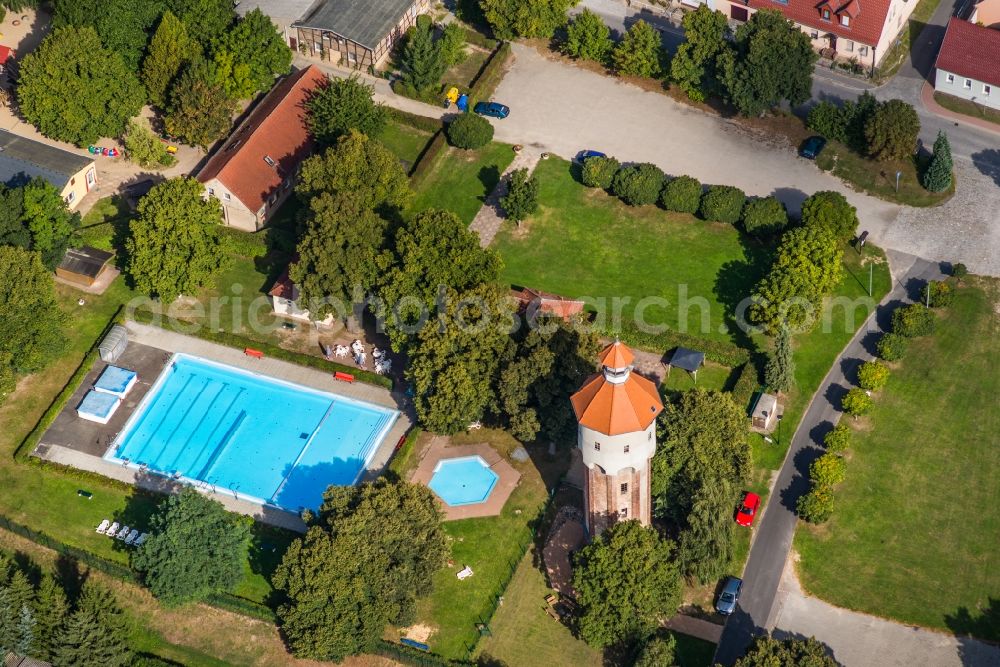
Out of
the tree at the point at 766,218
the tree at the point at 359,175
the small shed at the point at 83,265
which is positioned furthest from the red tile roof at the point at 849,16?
the small shed at the point at 83,265

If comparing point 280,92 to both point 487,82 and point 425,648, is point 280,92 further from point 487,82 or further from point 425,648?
point 425,648

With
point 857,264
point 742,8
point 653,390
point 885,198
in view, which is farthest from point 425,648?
point 742,8

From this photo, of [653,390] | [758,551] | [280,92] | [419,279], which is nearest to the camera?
[653,390]

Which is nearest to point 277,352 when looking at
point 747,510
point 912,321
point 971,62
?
point 747,510

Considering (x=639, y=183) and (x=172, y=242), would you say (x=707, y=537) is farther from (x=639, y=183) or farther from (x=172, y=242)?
(x=172, y=242)

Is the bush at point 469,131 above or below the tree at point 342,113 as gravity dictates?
below

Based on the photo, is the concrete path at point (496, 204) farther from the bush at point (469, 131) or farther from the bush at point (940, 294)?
the bush at point (940, 294)
